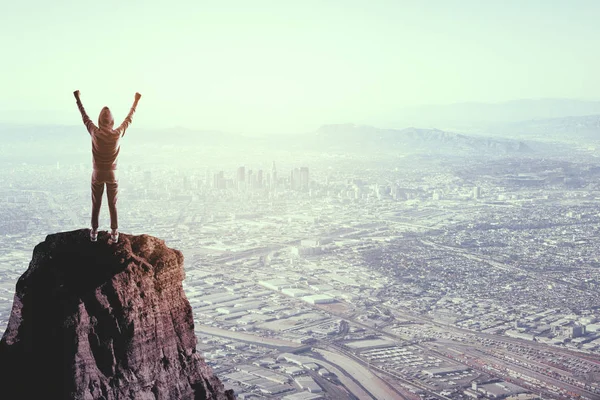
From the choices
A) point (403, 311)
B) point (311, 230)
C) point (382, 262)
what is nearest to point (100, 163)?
point (403, 311)

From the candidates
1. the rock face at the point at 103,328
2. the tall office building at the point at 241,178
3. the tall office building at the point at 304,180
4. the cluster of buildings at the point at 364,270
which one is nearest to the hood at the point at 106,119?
the rock face at the point at 103,328

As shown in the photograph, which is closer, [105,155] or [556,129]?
[105,155]

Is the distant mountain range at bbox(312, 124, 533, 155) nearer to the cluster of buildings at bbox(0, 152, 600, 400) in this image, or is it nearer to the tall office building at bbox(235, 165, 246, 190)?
the cluster of buildings at bbox(0, 152, 600, 400)

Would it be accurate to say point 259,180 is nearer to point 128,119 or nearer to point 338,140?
point 338,140

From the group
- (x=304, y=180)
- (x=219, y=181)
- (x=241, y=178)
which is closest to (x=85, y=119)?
(x=219, y=181)

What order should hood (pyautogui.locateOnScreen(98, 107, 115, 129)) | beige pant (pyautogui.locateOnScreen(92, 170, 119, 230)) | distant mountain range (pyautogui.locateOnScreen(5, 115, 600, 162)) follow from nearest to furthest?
1. hood (pyautogui.locateOnScreen(98, 107, 115, 129))
2. beige pant (pyautogui.locateOnScreen(92, 170, 119, 230))
3. distant mountain range (pyautogui.locateOnScreen(5, 115, 600, 162))

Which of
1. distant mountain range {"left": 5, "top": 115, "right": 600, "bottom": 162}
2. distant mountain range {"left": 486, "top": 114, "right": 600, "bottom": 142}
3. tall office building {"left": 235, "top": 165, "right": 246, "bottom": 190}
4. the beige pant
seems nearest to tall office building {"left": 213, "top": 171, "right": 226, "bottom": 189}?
tall office building {"left": 235, "top": 165, "right": 246, "bottom": 190}

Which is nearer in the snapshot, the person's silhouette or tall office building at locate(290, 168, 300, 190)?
the person's silhouette
